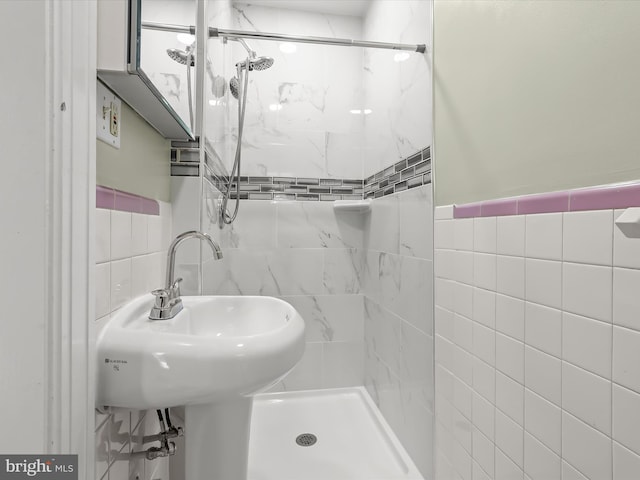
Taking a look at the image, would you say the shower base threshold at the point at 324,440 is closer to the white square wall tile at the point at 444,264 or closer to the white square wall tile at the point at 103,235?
the white square wall tile at the point at 444,264

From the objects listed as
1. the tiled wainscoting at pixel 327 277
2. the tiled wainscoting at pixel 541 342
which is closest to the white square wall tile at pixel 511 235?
the tiled wainscoting at pixel 541 342

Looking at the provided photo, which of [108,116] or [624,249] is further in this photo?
[108,116]

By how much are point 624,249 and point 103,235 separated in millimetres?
962

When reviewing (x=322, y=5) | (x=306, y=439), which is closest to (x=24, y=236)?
(x=306, y=439)

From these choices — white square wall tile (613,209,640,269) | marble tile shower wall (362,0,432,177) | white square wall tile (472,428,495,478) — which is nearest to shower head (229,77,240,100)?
marble tile shower wall (362,0,432,177)

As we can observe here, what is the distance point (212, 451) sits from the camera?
849 millimetres

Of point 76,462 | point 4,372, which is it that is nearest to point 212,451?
point 76,462

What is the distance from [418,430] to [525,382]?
2.31 feet

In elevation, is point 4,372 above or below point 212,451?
above

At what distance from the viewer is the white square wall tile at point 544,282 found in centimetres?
69

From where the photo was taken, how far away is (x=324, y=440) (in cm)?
158

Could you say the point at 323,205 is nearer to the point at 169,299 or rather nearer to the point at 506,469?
the point at 169,299

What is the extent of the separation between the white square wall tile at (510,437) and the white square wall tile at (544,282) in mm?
325

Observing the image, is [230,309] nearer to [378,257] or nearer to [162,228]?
[162,228]
